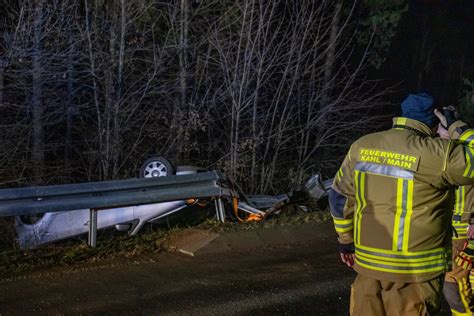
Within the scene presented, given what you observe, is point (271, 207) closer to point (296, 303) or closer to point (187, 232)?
point (187, 232)

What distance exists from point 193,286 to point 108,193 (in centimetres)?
186

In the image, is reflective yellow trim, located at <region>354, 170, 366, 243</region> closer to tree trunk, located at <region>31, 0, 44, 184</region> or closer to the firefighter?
the firefighter

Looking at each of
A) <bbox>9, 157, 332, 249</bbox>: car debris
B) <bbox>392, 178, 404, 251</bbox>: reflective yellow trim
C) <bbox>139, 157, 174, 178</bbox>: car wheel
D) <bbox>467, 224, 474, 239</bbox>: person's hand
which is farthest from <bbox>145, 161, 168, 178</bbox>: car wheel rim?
<bbox>392, 178, 404, 251</bbox>: reflective yellow trim

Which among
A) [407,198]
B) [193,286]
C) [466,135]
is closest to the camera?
[407,198]

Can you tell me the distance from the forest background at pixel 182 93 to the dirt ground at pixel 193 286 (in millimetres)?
5345

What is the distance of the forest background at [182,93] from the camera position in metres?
11.5

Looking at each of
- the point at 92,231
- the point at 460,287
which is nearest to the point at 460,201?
the point at 460,287

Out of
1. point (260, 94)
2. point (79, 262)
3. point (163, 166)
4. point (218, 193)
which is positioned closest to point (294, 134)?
point (260, 94)

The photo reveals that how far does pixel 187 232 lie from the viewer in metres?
7.45

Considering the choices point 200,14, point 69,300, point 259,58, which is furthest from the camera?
point 200,14

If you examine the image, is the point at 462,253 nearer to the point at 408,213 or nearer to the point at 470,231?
the point at 470,231

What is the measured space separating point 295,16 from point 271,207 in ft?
18.5

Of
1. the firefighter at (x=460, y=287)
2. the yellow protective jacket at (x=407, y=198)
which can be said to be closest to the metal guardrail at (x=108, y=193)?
the firefighter at (x=460, y=287)

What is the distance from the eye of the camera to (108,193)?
7.04 meters
